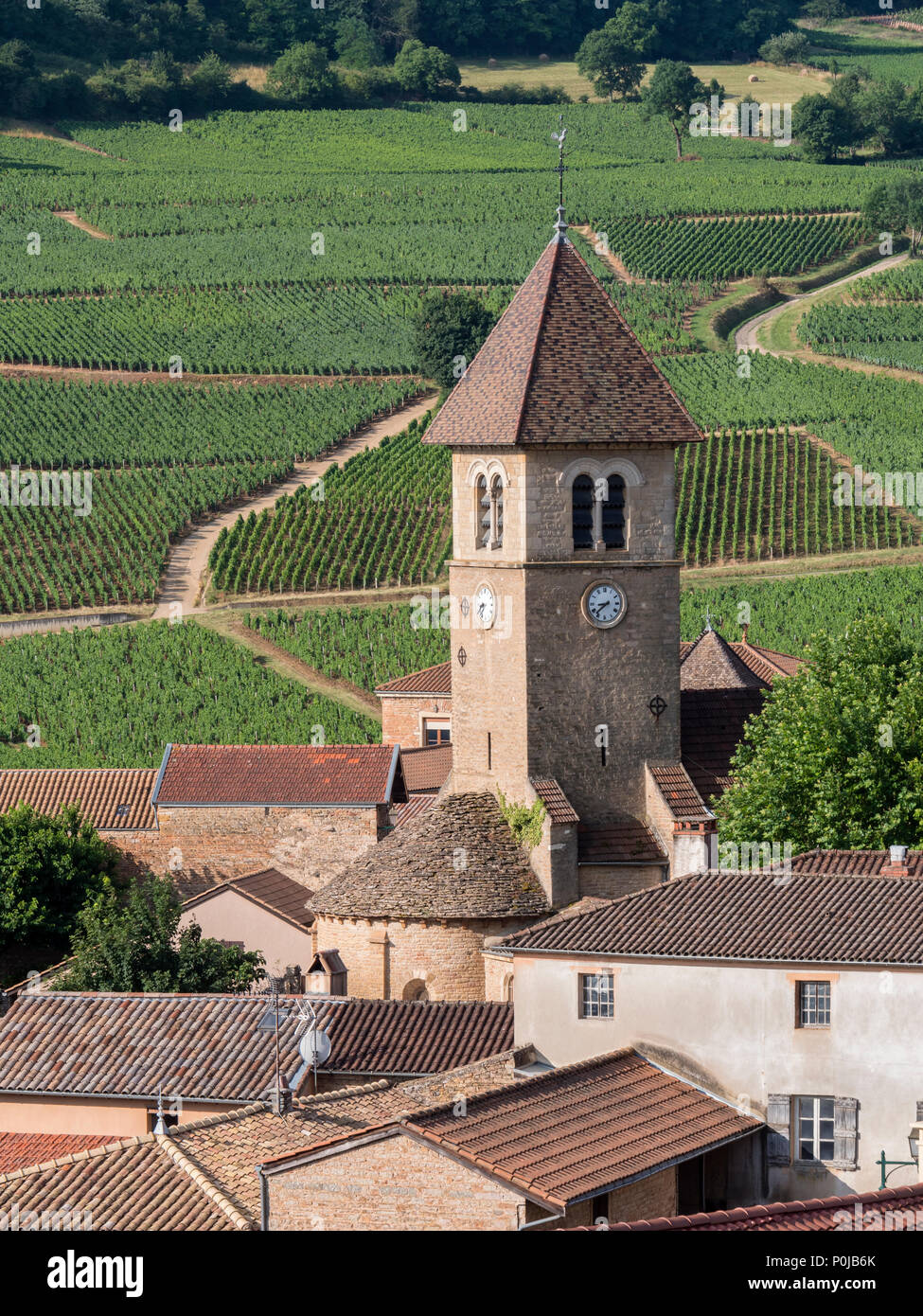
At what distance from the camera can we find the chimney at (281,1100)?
33625 millimetres

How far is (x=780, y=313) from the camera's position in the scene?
143m

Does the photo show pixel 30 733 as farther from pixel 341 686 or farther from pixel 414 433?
pixel 414 433

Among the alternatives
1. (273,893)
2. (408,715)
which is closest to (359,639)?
(408,715)

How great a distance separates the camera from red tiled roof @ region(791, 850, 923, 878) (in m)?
39.2

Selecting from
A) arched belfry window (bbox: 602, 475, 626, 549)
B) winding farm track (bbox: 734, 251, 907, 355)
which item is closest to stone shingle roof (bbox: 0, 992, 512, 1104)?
arched belfry window (bbox: 602, 475, 626, 549)

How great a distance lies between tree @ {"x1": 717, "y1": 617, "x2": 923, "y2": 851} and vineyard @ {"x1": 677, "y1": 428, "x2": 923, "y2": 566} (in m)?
50.3

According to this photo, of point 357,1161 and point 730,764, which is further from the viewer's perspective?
point 730,764

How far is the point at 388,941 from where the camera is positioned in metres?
42.2

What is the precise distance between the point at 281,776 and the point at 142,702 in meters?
18.9

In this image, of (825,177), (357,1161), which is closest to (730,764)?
(357,1161)

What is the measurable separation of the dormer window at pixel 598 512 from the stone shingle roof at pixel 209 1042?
9.00 m

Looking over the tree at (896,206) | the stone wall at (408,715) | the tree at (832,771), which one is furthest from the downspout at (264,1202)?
the tree at (896,206)
